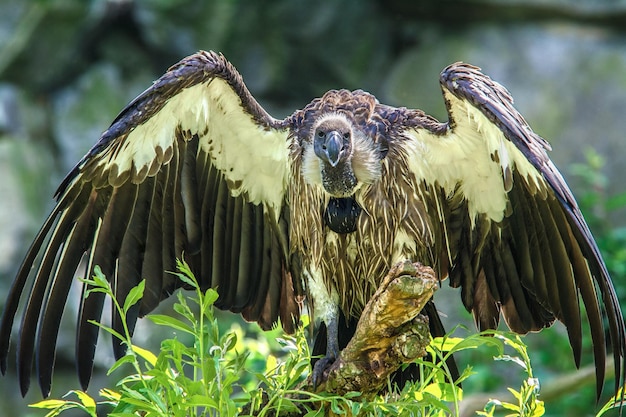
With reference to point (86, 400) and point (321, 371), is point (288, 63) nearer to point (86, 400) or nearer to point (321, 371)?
point (321, 371)

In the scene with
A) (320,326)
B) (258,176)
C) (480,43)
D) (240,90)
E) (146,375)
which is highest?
Result: (480,43)

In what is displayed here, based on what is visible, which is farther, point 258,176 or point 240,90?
point 258,176

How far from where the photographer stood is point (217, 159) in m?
4.21

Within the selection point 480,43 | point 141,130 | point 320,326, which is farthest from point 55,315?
point 480,43

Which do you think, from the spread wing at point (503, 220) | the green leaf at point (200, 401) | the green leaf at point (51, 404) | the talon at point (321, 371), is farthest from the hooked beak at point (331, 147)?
the green leaf at point (51, 404)

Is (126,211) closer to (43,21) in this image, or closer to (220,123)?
(220,123)

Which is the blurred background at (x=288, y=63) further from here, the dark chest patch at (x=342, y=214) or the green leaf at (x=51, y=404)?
the green leaf at (x=51, y=404)

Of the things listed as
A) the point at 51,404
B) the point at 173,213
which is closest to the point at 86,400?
the point at 51,404

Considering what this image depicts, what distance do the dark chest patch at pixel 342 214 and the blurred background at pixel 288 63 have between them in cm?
414

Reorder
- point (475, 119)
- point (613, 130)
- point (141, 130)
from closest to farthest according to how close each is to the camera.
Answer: point (475, 119) → point (141, 130) → point (613, 130)

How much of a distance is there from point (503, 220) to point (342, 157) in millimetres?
765

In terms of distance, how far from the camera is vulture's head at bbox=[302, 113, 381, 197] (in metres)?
3.84

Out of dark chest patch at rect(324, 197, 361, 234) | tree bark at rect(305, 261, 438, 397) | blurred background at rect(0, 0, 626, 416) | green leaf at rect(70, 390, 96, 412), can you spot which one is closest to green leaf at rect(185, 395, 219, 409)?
green leaf at rect(70, 390, 96, 412)

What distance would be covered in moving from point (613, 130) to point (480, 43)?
4.83 feet
